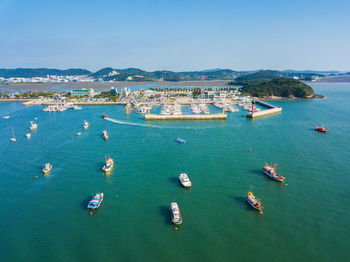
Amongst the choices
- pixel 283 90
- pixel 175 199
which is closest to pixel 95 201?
pixel 175 199

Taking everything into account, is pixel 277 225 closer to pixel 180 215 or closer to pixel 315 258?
pixel 315 258

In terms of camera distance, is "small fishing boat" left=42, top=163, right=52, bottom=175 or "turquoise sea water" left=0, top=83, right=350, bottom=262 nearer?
"turquoise sea water" left=0, top=83, right=350, bottom=262

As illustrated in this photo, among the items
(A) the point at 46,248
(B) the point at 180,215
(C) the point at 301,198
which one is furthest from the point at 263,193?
(A) the point at 46,248

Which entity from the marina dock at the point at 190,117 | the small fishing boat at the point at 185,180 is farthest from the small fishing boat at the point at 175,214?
the marina dock at the point at 190,117

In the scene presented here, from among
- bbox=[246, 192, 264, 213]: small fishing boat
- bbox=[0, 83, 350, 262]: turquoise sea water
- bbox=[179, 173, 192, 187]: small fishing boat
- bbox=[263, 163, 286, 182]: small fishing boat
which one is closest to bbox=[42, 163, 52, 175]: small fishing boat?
bbox=[0, 83, 350, 262]: turquoise sea water

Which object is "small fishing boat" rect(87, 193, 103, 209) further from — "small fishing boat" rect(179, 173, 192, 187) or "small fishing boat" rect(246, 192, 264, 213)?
"small fishing boat" rect(246, 192, 264, 213)

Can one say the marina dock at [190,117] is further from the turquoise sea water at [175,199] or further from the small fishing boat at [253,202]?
the small fishing boat at [253,202]

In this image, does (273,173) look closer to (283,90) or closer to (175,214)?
(175,214)
